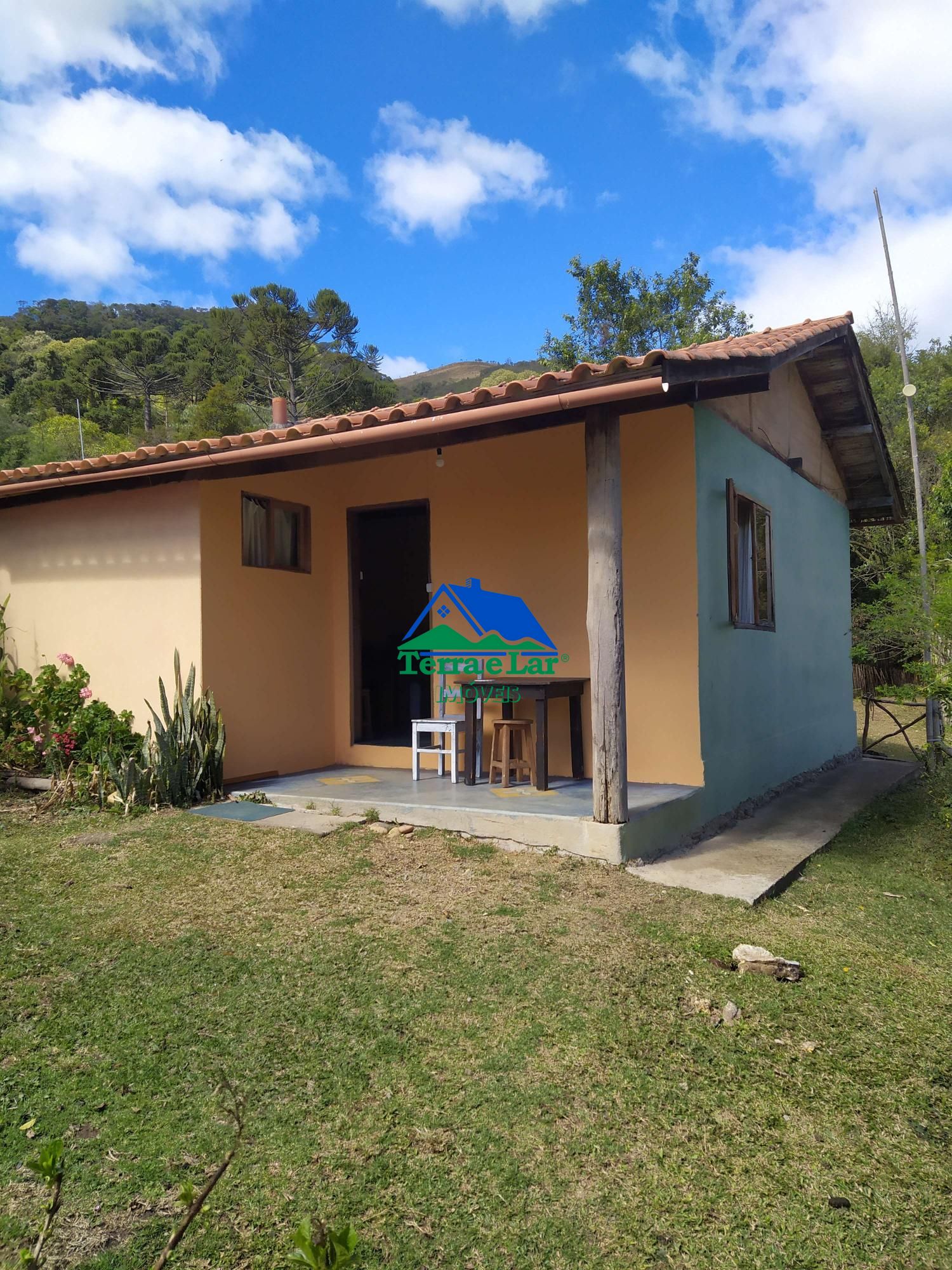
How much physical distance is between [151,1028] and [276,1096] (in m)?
0.70

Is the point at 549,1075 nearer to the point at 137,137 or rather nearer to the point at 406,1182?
the point at 406,1182

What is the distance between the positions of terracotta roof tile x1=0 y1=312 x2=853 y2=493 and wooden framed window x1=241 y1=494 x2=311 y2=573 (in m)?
1.03

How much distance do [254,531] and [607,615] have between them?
383 cm

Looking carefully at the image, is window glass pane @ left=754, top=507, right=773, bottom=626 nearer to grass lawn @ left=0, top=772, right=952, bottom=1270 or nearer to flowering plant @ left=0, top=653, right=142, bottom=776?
grass lawn @ left=0, top=772, right=952, bottom=1270

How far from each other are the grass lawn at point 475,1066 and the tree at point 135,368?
124ft

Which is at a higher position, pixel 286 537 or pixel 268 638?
pixel 286 537

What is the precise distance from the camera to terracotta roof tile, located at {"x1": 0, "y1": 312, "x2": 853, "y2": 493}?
15.8 ft

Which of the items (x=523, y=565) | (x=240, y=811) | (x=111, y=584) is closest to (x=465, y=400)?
(x=523, y=565)

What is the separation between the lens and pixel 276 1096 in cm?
278

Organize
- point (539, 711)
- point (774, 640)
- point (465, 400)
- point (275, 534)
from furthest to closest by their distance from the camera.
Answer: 1. point (774, 640)
2. point (275, 534)
3. point (539, 711)
4. point (465, 400)

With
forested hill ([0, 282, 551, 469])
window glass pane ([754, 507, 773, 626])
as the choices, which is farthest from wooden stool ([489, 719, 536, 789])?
forested hill ([0, 282, 551, 469])

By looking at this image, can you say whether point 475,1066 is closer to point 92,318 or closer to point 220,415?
point 220,415

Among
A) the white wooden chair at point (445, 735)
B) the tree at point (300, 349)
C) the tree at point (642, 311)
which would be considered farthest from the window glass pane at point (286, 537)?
the tree at point (300, 349)

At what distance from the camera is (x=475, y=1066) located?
299 cm
